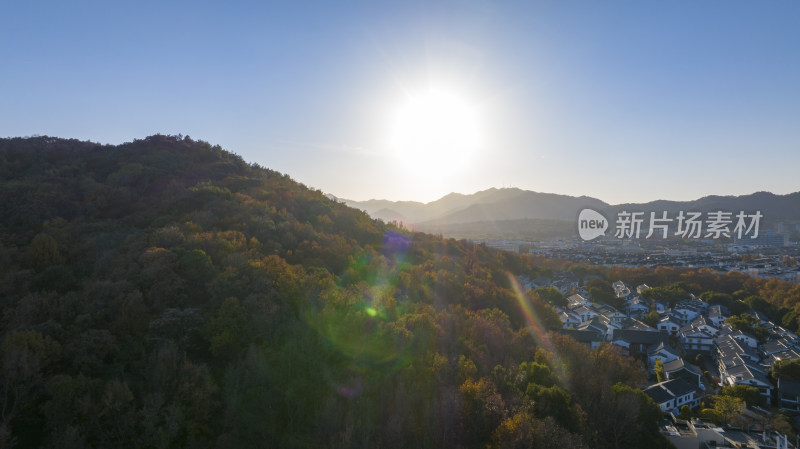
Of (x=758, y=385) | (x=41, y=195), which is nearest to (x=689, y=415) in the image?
(x=758, y=385)

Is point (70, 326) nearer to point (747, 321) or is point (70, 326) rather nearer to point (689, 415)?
point (689, 415)

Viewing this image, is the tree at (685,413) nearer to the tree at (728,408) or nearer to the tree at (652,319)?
the tree at (728,408)

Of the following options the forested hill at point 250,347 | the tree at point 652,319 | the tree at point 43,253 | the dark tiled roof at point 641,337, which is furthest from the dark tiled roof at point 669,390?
the tree at point 43,253

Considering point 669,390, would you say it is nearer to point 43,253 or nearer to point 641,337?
point 641,337

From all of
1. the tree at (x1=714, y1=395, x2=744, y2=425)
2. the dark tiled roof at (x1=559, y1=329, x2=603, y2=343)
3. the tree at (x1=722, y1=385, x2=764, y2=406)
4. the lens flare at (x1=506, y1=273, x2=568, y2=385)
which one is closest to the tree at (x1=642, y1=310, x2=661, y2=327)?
the dark tiled roof at (x1=559, y1=329, x2=603, y2=343)

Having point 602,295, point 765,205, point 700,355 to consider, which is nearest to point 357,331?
point 700,355
